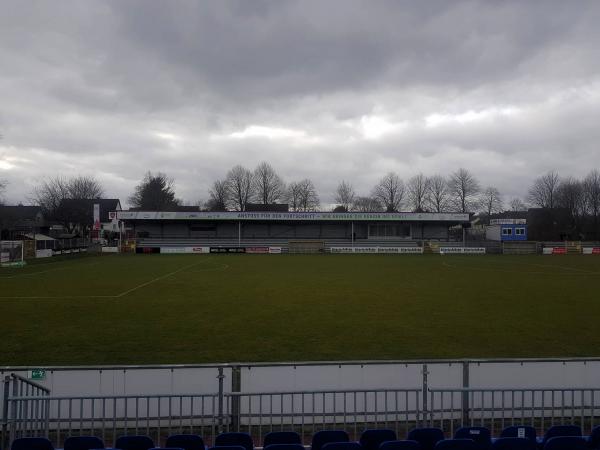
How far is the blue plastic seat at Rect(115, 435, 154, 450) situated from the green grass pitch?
5.97 meters

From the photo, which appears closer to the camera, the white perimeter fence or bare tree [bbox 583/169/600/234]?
the white perimeter fence

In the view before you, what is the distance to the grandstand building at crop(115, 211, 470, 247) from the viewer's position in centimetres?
7469

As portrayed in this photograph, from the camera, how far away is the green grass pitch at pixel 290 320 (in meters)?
11.9

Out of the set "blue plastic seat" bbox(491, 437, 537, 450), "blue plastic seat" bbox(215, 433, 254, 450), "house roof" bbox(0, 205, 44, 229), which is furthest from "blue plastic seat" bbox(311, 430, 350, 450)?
→ "house roof" bbox(0, 205, 44, 229)

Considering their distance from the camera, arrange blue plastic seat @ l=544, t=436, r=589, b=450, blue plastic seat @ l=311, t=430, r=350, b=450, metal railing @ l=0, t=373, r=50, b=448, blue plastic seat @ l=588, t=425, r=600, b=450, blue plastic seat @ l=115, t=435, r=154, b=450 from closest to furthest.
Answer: blue plastic seat @ l=544, t=436, r=589, b=450
blue plastic seat @ l=115, t=435, r=154, b=450
blue plastic seat @ l=311, t=430, r=350, b=450
blue plastic seat @ l=588, t=425, r=600, b=450
metal railing @ l=0, t=373, r=50, b=448

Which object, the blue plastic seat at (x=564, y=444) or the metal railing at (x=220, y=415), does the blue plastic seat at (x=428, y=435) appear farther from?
the metal railing at (x=220, y=415)

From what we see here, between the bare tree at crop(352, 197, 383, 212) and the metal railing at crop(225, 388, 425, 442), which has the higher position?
the bare tree at crop(352, 197, 383, 212)

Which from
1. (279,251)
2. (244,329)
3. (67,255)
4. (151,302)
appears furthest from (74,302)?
(279,251)

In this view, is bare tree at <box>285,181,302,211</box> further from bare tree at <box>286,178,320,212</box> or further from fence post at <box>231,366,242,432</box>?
fence post at <box>231,366,242,432</box>

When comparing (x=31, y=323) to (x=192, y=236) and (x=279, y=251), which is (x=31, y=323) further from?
(x=192, y=236)

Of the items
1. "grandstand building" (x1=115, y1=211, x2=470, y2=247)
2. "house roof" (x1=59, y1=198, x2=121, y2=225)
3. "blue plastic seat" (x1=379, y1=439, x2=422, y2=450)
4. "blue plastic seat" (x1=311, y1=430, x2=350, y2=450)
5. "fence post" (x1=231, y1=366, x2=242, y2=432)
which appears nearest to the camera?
"blue plastic seat" (x1=379, y1=439, x2=422, y2=450)

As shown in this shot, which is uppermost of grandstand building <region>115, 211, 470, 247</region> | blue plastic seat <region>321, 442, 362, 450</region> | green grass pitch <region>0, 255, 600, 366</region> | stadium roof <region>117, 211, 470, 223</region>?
stadium roof <region>117, 211, 470, 223</region>

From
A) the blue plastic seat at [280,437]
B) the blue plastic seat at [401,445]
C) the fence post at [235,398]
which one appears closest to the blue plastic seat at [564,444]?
the blue plastic seat at [401,445]

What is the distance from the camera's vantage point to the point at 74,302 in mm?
20203
